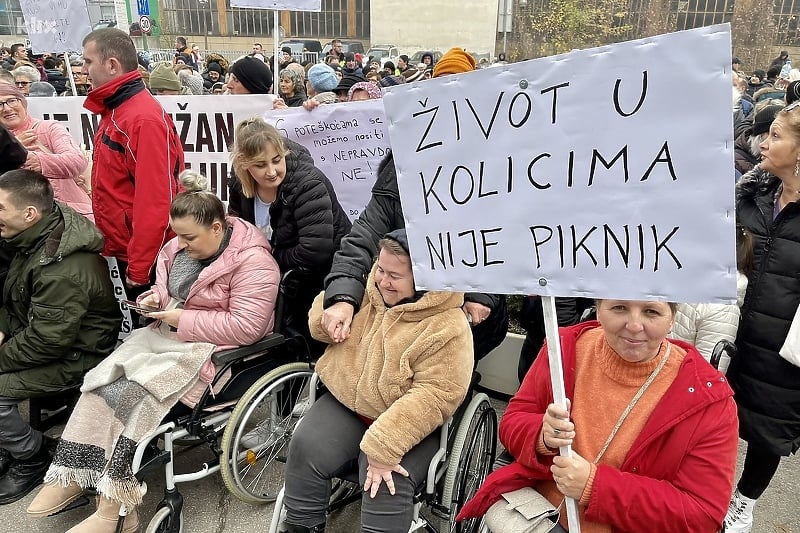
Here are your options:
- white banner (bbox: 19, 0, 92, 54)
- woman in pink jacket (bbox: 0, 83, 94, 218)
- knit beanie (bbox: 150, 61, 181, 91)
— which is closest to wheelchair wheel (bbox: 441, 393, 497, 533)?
woman in pink jacket (bbox: 0, 83, 94, 218)

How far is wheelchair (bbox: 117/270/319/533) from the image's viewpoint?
2430mm

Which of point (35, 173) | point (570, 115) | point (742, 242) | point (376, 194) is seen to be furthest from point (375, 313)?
point (35, 173)

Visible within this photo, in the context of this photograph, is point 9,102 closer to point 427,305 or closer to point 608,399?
point 427,305

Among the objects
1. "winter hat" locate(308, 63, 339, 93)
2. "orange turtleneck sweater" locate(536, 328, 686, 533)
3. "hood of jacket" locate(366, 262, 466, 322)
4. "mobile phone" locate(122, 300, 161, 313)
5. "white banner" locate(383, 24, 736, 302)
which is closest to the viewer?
"white banner" locate(383, 24, 736, 302)

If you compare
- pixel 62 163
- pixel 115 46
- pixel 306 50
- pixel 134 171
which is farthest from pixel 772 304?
pixel 306 50

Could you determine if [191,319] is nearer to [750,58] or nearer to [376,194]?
[376,194]

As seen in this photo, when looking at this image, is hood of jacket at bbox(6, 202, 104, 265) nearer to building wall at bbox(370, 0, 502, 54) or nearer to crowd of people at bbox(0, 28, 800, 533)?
crowd of people at bbox(0, 28, 800, 533)

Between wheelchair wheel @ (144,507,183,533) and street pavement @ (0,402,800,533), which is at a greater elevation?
wheelchair wheel @ (144,507,183,533)

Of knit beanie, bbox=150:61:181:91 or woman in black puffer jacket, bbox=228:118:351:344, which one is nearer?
woman in black puffer jacket, bbox=228:118:351:344

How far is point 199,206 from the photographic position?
265 centimetres

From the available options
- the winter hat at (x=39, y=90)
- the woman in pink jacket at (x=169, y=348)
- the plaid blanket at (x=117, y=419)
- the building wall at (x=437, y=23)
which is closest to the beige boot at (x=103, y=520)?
the woman in pink jacket at (x=169, y=348)

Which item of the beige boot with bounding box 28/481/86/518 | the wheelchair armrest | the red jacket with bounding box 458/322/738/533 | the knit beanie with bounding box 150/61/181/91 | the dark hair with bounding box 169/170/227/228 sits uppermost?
the knit beanie with bounding box 150/61/181/91

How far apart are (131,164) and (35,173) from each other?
0.45 metres

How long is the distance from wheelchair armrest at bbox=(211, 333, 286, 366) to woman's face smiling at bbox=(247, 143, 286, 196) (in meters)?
0.81
